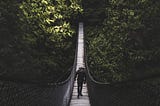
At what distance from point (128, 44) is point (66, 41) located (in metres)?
7.51

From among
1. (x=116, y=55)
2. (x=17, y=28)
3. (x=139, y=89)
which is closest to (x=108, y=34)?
(x=116, y=55)

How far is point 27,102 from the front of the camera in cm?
585

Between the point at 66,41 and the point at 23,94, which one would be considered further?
the point at 66,41

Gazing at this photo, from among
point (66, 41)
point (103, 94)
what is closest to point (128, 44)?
A: point (66, 41)

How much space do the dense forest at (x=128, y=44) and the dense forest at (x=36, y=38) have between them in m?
1.94

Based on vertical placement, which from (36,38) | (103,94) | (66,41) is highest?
(66,41)

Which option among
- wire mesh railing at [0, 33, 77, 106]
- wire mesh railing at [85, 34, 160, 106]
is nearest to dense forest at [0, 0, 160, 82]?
wire mesh railing at [85, 34, 160, 106]

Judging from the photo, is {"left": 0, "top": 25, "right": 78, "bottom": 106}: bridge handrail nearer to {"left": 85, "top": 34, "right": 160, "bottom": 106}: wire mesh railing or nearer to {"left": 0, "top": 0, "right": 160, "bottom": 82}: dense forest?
{"left": 85, "top": 34, "right": 160, "bottom": 106}: wire mesh railing

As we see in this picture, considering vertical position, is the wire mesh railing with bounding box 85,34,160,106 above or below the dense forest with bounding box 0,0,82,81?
below

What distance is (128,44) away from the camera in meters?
22.2

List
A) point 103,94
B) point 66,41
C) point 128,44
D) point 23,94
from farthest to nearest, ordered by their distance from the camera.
Result: point 66,41 < point 128,44 < point 103,94 < point 23,94

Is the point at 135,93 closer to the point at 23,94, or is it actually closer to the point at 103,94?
the point at 23,94

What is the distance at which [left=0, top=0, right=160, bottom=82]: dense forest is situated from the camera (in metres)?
20.5

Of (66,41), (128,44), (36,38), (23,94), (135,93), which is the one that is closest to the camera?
(23,94)
